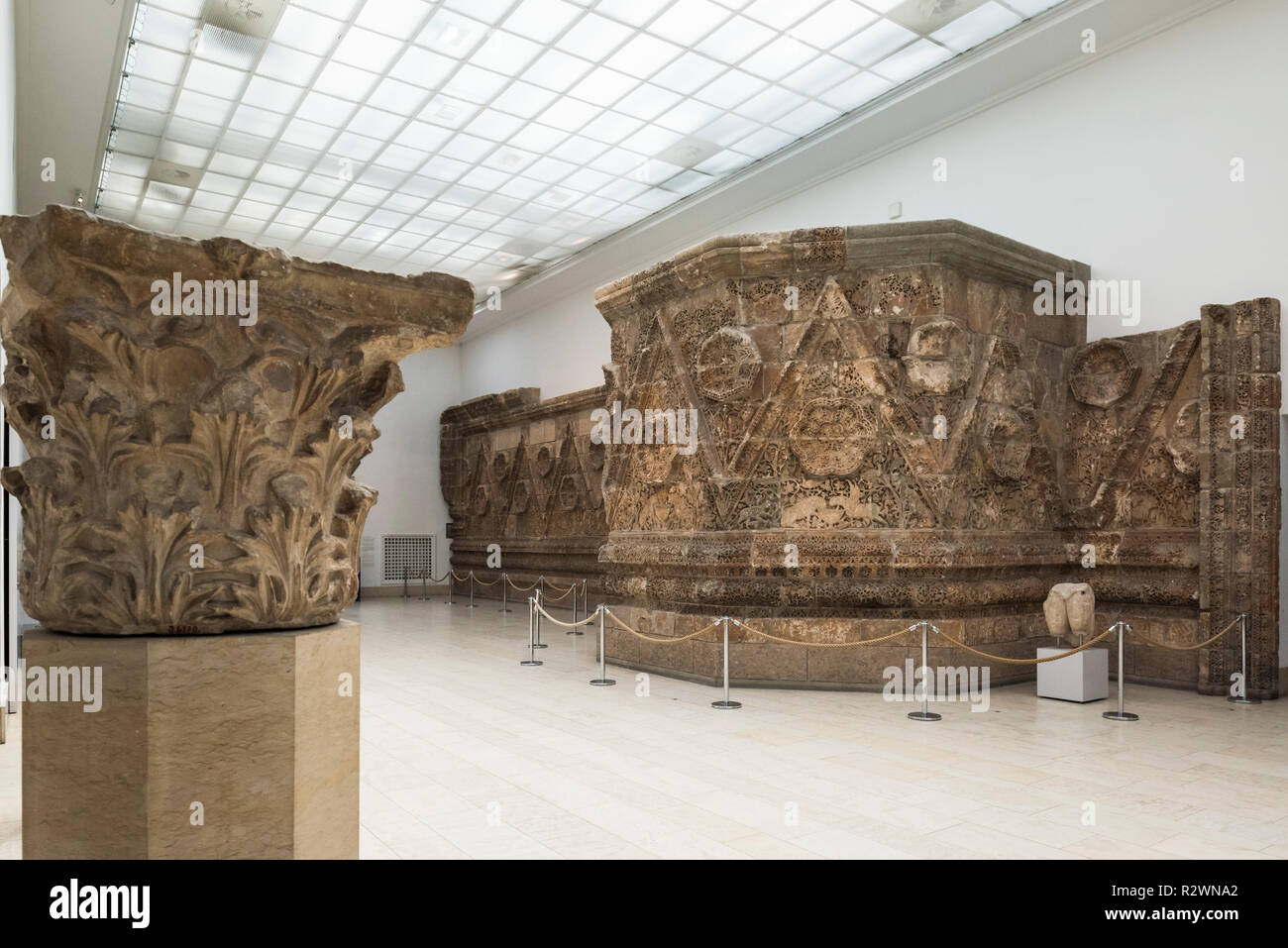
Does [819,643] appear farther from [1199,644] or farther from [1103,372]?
[1103,372]

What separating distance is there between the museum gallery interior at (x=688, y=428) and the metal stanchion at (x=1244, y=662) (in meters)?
0.06

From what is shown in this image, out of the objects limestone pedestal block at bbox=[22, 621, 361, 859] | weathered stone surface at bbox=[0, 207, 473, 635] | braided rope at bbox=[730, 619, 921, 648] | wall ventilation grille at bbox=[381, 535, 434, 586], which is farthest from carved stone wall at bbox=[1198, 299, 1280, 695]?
wall ventilation grille at bbox=[381, 535, 434, 586]

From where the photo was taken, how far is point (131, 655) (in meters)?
2.10

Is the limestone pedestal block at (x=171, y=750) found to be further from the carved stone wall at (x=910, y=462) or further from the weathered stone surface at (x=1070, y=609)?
the weathered stone surface at (x=1070, y=609)

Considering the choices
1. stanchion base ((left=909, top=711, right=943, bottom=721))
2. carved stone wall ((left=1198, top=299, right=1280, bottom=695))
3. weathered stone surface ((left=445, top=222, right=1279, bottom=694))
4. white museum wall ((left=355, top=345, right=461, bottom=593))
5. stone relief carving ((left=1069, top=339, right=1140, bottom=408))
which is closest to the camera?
stanchion base ((left=909, top=711, right=943, bottom=721))

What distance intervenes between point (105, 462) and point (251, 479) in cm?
32

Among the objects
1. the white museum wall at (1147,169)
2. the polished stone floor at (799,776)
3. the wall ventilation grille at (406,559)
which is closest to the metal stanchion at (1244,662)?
the polished stone floor at (799,776)

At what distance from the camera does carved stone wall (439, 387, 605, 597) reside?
15586 millimetres

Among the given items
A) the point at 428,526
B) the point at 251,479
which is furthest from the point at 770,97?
the point at 428,526

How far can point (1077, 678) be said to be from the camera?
723 cm

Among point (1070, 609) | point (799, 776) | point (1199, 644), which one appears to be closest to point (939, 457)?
point (1070, 609)

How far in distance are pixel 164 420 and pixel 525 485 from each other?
50.3 ft

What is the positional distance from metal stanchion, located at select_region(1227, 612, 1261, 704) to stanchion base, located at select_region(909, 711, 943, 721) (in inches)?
101

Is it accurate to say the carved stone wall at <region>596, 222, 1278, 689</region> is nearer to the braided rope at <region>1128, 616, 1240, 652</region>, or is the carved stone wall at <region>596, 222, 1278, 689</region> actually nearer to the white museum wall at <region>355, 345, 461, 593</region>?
the braided rope at <region>1128, 616, 1240, 652</region>
